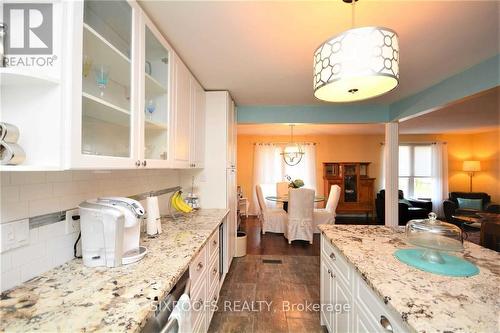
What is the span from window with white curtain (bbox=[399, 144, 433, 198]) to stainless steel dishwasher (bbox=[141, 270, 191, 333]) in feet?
21.9

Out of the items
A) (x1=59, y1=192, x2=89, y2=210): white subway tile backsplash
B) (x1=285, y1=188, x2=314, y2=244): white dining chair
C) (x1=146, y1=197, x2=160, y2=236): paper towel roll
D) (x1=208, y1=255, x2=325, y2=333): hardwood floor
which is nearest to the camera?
(x1=59, y1=192, x2=89, y2=210): white subway tile backsplash

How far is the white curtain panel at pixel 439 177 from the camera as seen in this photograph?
19.4 feet

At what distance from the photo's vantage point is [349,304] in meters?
1.31

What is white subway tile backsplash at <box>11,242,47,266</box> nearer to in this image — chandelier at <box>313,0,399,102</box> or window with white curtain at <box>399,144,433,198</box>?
chandelier at <box>313,0,399,102</box>

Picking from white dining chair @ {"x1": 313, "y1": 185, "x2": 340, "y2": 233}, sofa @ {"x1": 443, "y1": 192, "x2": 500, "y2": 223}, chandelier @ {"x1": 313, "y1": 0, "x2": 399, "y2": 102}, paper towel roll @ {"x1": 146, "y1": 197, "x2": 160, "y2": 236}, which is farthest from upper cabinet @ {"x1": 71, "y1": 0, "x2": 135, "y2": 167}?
sofa @ {"x1": 443, "y1": 192, "x2": 500, "y2": 223}

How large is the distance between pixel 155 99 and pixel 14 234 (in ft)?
3.52

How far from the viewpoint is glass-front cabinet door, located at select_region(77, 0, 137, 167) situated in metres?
0.97

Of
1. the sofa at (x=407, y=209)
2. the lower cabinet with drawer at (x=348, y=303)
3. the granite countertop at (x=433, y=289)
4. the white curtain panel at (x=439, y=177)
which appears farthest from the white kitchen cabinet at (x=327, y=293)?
the white curtain panel at (x=439, y=177)

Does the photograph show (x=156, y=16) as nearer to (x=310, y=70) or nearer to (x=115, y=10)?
(x=115, y=10)

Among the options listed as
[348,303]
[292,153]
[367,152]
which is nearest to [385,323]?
[348,303]

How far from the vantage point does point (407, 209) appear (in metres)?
4.89

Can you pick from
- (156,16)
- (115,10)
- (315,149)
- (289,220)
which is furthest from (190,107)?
(315,149)

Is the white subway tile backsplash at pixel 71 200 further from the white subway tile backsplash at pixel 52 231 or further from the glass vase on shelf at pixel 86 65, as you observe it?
the glass vase on shelf at pixel 86 65

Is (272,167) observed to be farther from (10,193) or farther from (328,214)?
(10,193)
